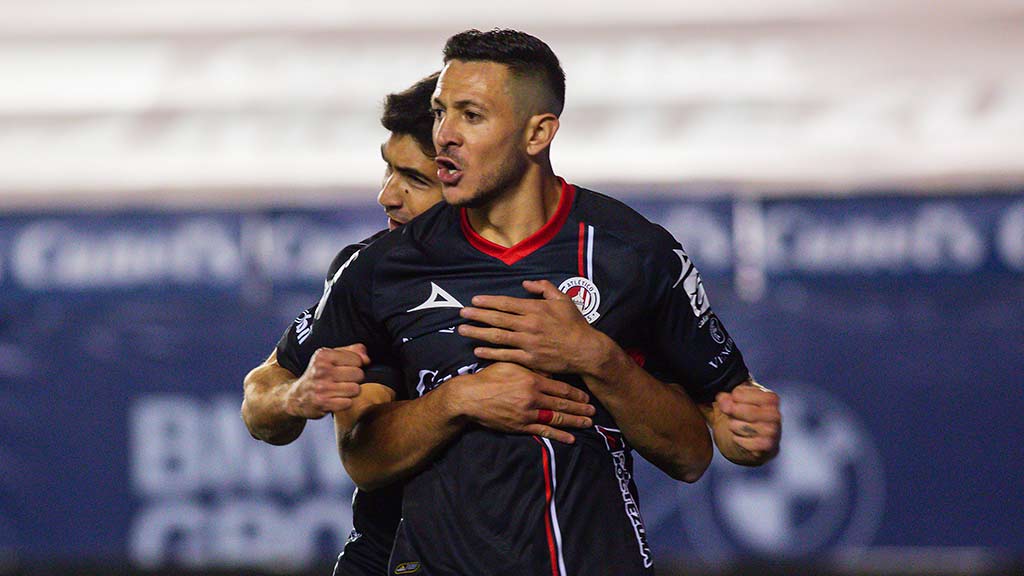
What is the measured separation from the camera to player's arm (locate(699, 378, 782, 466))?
287 cm

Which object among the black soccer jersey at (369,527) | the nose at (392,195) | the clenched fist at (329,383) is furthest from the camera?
the nose at (392,195)

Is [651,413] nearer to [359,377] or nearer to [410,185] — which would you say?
[359,377]

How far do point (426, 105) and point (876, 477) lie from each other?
3622 mm

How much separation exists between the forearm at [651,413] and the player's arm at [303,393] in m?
0.46

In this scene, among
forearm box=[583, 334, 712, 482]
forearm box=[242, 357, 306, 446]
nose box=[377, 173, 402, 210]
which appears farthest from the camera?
nose box=[377, 173, 402, 210]

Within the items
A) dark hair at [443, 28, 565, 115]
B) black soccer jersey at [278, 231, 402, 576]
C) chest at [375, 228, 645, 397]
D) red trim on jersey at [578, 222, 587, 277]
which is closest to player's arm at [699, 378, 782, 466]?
chest at [375, 228, 645, 397]

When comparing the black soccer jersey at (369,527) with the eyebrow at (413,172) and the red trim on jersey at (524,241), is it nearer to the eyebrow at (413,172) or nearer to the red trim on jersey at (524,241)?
the eyebrow at (413,172)

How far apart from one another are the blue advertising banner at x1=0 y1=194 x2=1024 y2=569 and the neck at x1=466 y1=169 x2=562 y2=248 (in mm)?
3550

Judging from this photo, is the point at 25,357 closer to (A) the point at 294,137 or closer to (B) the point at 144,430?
(B) the point at 144,430

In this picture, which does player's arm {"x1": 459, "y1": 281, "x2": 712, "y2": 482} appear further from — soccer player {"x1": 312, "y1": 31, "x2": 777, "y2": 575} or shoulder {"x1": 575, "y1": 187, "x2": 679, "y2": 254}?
shoulder {"x1": 575, "y1": 187, "x2": 679, "y2": 254}

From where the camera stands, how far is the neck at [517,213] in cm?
298

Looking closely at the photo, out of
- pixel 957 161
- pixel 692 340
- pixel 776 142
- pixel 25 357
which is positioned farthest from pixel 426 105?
pixel 957 161

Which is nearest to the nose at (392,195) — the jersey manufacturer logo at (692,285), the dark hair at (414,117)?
the dark hair at (414,117)

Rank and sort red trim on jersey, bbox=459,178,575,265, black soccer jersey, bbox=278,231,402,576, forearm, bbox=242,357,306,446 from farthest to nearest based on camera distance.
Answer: black soccer jersey, bbox=278,231,402,576 → forearm, bbox=242,357,306,446 → red trim on jersey, bbox=459,178,575,265
